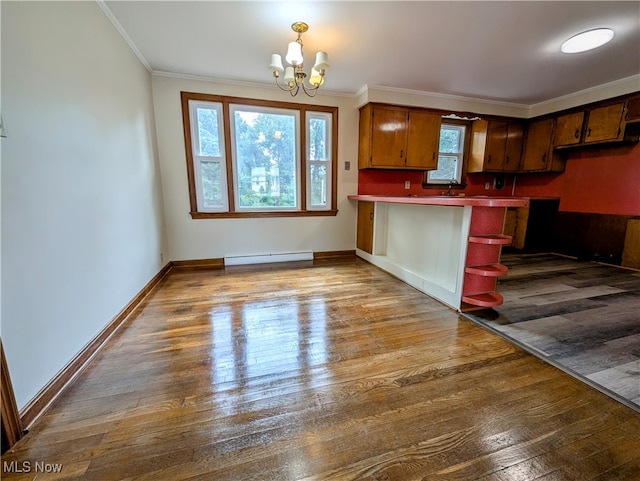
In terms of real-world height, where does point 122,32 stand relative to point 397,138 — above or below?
above

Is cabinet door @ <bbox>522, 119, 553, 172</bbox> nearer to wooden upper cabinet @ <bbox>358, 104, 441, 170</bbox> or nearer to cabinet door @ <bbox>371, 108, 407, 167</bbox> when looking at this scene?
wooden upper cabinet @ <bbox>358, 104, 441, 170</bbox>

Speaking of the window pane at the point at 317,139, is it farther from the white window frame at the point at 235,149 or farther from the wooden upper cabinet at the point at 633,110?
the wooden upper cabinet at the point at 633,110

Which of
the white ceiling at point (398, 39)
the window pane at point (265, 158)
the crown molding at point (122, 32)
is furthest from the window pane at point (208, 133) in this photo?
the crown molding at point (122, 32)

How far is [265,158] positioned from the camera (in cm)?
369

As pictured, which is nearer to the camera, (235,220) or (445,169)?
(235,220)

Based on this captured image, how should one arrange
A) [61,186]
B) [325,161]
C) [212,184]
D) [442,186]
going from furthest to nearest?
[442,186]
[325,161]
[212,184]
[61,186]

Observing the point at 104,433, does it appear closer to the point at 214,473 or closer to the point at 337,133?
the point at 214,473

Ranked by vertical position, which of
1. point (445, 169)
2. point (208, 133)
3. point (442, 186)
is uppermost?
point (208, 133)

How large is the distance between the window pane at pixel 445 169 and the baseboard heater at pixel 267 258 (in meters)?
2.60

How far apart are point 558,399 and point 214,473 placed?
1672 millimetres

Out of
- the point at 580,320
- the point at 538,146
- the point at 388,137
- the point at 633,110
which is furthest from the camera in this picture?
the point at 538,146

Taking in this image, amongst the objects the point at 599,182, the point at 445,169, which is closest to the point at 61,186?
the point at 445,169

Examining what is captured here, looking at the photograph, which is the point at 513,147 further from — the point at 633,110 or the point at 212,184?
the point at 212,184

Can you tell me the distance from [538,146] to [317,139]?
3.81 meters
